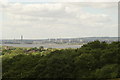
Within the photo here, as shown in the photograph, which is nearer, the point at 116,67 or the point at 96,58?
the point at 116,67

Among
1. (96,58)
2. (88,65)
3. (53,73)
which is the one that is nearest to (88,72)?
Result: (88,65)

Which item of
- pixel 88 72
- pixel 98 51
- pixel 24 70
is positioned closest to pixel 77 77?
pixel 88 72

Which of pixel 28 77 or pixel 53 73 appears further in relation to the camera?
pixel 28 77

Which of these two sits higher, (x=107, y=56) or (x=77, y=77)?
(x=107, y=56)

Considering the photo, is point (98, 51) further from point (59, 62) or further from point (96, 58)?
point (59, 62)

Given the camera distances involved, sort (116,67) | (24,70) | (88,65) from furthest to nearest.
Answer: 1. (24,70)
2. (88,65)
3. (116,67)

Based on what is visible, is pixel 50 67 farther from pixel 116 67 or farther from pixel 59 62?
pixel 116 67

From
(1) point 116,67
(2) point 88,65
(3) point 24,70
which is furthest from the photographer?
(3) point 24,70

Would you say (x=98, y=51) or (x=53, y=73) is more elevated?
(x=98, y=51)
